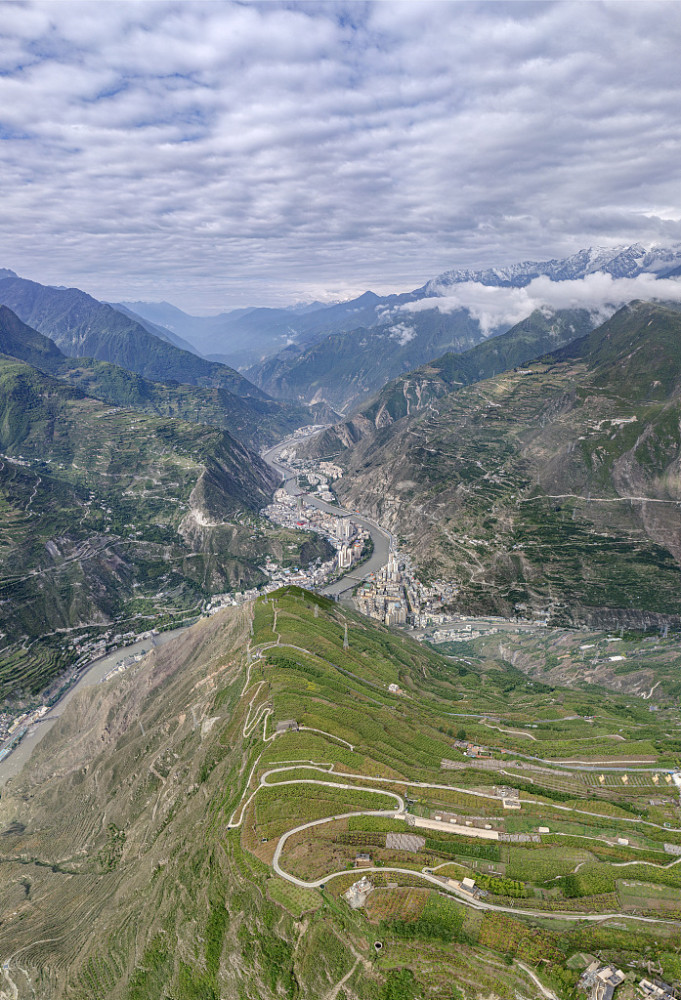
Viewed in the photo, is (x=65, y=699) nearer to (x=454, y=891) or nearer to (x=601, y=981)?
(x=454, y=891)

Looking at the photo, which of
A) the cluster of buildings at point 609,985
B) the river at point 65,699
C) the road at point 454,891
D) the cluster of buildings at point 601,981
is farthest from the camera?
the river at point 65,699

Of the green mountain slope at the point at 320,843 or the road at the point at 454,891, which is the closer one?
the green mountain slope at the point at 320,843

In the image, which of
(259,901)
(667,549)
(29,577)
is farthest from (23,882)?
(667,549)

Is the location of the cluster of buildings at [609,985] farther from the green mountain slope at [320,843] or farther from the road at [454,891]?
the road at [454,891]

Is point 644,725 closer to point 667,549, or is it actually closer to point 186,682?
point 186,682

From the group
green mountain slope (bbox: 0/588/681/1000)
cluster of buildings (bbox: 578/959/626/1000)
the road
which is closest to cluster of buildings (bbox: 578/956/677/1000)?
cluster of buildings (bbox: 578/959/626/1000)

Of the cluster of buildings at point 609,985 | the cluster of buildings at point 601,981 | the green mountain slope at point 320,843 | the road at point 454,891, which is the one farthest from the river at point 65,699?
the cluster of buildings at point 609,985

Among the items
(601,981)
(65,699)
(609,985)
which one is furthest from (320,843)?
(65,699)

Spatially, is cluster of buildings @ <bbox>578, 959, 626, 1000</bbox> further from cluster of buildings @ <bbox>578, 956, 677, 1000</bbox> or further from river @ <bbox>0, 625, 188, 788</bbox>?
river @ <bbox>0, 625, 188, 788</bbox>
